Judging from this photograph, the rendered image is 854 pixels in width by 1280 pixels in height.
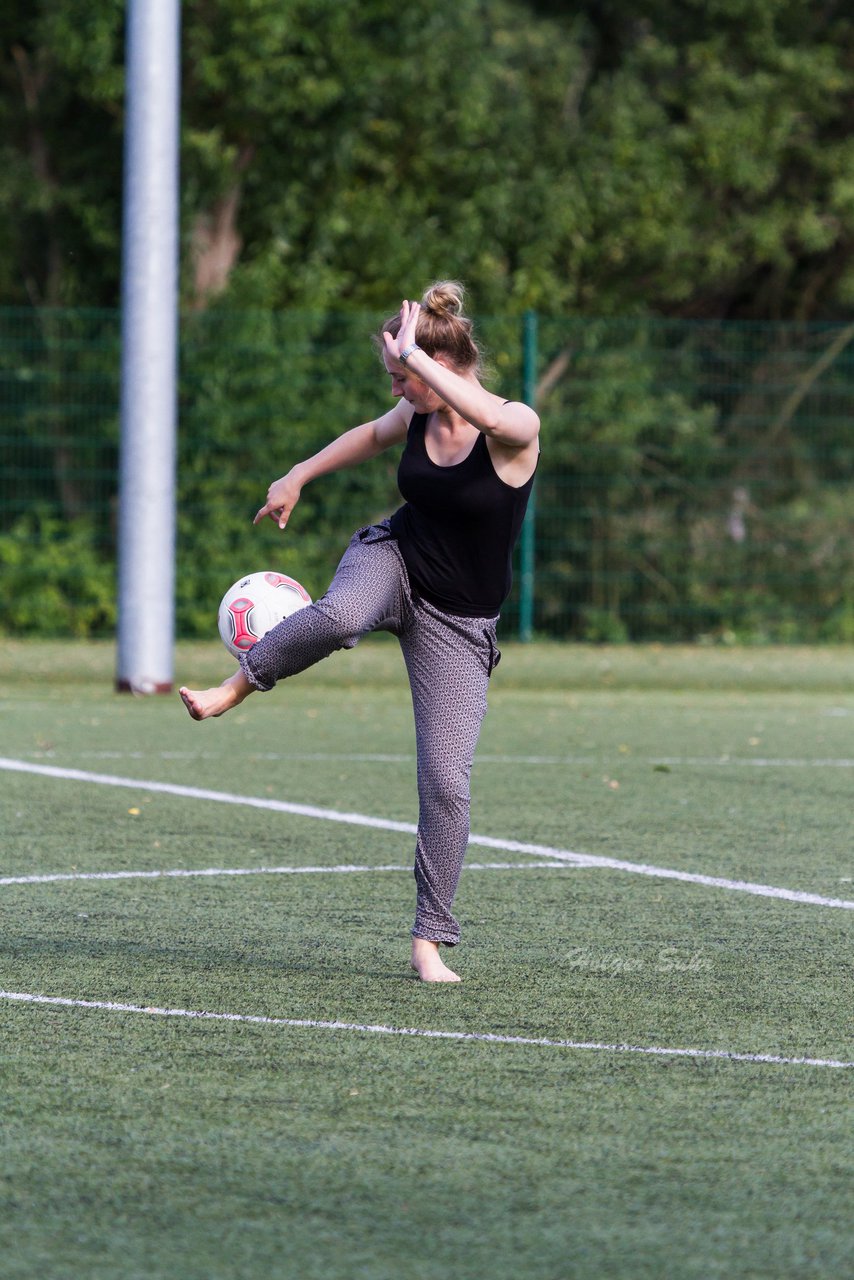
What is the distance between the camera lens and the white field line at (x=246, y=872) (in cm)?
721

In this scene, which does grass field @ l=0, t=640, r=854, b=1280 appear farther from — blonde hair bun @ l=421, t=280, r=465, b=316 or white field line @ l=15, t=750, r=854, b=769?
blonde hair bun @ l=421, t=280, r=465, b=316

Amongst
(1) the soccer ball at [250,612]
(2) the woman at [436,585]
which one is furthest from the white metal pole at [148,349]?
(2) the woman at [436,585]

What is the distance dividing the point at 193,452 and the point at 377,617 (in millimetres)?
13056

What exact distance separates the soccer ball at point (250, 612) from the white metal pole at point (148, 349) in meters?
8.23

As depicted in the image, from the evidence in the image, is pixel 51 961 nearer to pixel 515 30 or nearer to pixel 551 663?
pixel 551 663

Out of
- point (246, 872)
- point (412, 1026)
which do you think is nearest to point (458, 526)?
point (412, 1026)

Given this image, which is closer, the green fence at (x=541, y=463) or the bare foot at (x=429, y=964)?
the bare foot at (x=429, y=964)

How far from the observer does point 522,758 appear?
1112cm

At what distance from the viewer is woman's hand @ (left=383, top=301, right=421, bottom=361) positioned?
17.2 feet

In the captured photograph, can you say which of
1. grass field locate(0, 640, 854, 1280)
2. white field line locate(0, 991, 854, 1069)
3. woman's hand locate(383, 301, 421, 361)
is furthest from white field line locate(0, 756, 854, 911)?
woman's hand locate(383, 301, 421, 361)

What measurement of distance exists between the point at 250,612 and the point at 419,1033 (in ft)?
4.47

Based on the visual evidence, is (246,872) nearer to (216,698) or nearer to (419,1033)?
(216,698)

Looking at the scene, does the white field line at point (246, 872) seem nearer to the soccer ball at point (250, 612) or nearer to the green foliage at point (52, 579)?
the soccer ball at point (250, 612)

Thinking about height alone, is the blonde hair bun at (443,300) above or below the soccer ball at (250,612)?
above
